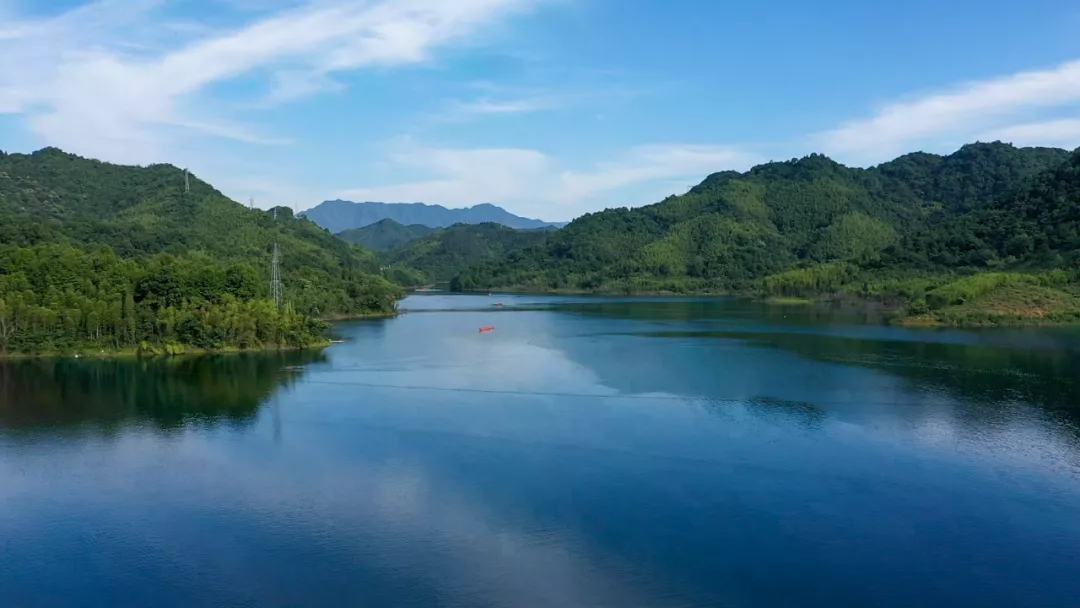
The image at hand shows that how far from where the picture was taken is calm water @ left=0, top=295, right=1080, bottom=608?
13445 millimetres

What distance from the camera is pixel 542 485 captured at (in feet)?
59.9

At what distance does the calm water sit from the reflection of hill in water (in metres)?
0.17

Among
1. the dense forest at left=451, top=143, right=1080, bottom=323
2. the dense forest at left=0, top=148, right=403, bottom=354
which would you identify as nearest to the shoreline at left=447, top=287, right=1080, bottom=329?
the dense forest at left=451, top=143, right=1080, bottom=323

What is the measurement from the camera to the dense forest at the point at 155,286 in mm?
37625

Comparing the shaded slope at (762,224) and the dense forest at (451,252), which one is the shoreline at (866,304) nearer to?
the shaded slope at (762,224)

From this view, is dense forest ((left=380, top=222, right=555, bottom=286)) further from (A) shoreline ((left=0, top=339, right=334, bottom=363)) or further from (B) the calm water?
(B) the calm water

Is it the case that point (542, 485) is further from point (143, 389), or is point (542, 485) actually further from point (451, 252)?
point (451, 252)

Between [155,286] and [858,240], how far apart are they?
104123mm

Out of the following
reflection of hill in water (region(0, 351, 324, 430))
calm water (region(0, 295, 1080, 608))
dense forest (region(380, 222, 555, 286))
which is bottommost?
calm water (region(0, 295, 1080, 608))

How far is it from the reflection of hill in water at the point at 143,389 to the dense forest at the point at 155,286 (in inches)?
71.8

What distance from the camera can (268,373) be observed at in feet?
113

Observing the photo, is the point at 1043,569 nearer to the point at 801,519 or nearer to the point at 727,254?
the point at 801,519

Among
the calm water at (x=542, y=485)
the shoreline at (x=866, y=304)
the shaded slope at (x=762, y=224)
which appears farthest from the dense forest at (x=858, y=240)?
the calm water at (x=542, y=485)

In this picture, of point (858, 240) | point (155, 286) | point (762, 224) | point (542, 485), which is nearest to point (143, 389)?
point (155, 286)
